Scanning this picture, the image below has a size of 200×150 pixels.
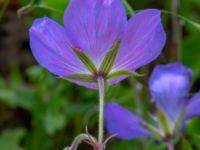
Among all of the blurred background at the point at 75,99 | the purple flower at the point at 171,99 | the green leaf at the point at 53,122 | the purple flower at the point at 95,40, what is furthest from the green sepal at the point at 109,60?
the green leaf at the point at 53,122

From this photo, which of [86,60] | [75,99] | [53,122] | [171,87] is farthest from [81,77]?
[75,99]

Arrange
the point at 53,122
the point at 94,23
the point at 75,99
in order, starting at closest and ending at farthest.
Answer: the point at 94,23, the point at 53,122, the point at 75,99

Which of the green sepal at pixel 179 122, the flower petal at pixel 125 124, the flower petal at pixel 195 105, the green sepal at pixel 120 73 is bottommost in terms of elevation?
the flower petal at pixel 125 124

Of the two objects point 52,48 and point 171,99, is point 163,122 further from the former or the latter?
point 52,48

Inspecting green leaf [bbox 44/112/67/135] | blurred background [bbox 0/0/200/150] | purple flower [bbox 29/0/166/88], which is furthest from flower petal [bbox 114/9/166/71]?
green leaf [bbox 44/112/67/135]

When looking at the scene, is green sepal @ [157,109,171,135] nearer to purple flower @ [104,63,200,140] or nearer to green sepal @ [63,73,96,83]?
purple flower @ [104,63,200,140]

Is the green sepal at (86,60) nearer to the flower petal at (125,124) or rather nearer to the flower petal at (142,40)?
the flower petal at (142,40)

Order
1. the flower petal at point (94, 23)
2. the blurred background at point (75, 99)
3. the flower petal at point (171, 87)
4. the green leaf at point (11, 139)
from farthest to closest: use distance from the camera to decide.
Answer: the green leaf at point (11, 139), the blurred background at point (75, 99), the flower petal at point (171, 87), the flower petal at point (94, 23)
